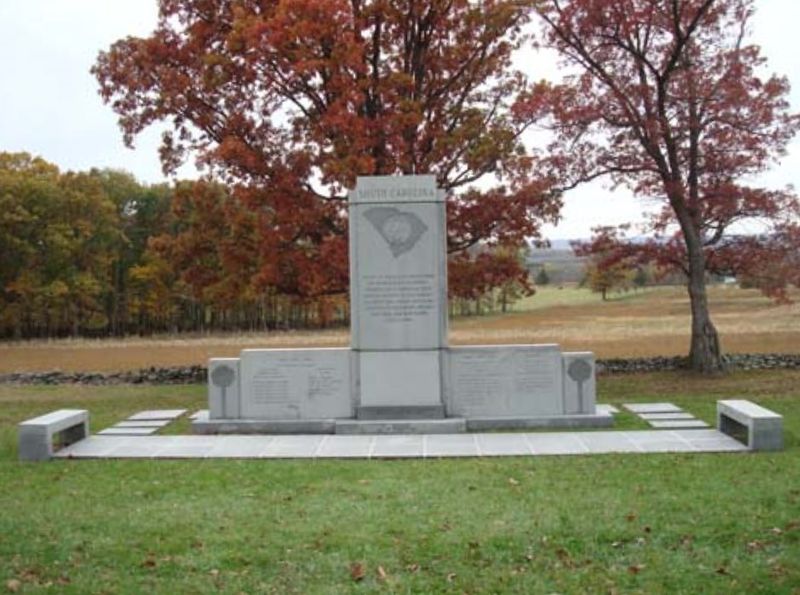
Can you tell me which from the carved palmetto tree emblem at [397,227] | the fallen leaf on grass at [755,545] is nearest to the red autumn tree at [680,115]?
the carved palmetto tree emblem at [397,227]

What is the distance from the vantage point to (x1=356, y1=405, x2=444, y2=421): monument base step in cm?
1251

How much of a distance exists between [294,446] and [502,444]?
248 centimetres

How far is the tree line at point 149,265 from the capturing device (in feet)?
60.3

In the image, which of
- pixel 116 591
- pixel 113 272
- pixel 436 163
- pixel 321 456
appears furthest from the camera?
pixel 113 272

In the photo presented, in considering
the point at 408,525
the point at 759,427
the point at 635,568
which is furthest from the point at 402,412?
the point at 635,568

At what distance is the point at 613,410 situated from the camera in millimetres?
13508

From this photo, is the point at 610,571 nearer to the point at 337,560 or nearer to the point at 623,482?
the point at 337,560

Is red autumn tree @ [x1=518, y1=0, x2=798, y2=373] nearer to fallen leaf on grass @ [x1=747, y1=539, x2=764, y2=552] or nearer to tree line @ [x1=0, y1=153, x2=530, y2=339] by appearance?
tree line @ [x1=0, y1=153, x2=530, y2=339]

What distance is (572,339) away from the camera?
31469mm

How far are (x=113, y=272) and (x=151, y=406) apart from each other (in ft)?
121

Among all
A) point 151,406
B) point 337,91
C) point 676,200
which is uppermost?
point 337,91

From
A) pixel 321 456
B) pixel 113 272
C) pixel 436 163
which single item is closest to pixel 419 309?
pixel 321 456

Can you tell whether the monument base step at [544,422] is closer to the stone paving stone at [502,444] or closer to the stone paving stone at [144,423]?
the stone paving stone at [502,444]

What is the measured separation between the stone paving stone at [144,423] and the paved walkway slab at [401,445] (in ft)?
3.53
